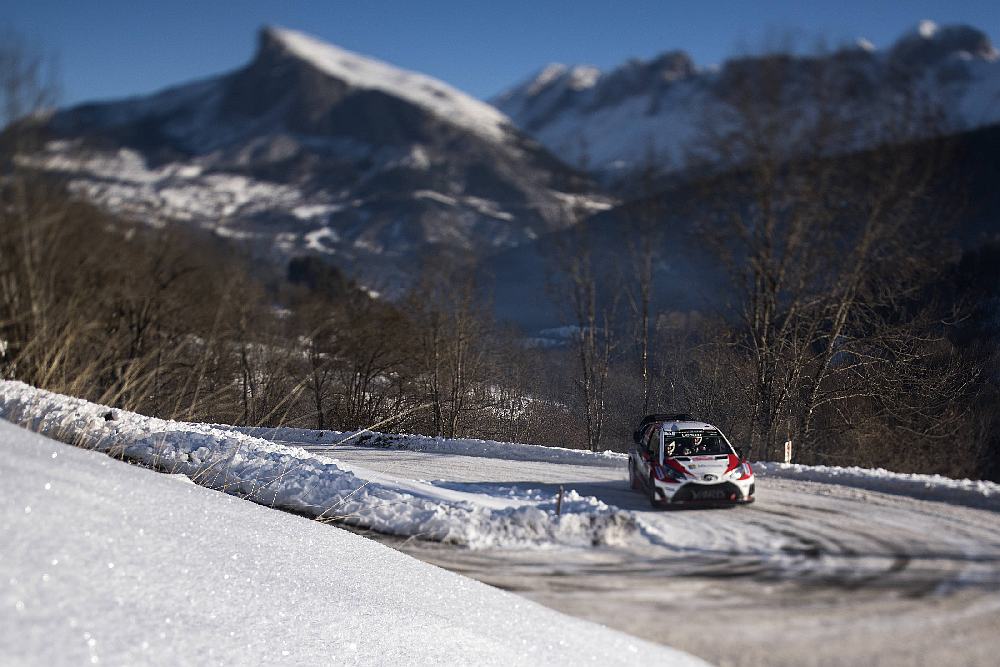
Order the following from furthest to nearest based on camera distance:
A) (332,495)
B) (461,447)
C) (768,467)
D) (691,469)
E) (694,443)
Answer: (461,447) < (768,467) < (694,443) < (691,469) < (332,495)

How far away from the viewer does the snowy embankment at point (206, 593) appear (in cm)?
212

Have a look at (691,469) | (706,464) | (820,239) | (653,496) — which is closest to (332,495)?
(653,496)

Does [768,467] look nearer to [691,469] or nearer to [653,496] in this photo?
[691,469]

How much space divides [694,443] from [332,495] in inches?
237

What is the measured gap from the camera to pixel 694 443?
452 inches

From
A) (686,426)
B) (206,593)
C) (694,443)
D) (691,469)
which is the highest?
(686,426)

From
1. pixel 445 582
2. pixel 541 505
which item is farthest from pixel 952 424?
pixel 445 582

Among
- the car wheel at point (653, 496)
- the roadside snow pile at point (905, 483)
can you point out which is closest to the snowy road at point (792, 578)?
the car wheel at point (653, 496)

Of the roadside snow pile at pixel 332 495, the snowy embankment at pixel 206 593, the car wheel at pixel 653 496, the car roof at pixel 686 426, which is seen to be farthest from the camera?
the car roof at pixel 686 426

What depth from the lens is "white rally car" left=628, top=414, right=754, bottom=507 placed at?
10211mm

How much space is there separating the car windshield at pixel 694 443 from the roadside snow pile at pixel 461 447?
Result: 342 centimetres

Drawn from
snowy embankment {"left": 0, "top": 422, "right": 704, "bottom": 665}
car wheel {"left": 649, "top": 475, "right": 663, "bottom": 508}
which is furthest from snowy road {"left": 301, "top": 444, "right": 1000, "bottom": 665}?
snowy embankment {"left": 0, "top": 422, "right": 704, "bottom": 665}

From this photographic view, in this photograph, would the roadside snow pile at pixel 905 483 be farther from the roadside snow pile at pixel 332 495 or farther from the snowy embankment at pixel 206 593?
the snowy embankment at pixel 206 593

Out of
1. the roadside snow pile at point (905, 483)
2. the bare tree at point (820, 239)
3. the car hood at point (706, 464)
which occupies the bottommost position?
the roadside snow pile at point (905, 483)
